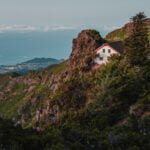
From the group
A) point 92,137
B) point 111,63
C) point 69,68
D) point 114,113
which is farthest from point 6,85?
point 92,137

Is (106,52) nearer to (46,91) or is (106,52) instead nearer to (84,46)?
(84,46)

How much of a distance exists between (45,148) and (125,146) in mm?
9388

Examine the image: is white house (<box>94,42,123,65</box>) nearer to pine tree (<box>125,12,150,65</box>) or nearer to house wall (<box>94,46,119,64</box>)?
house wall (<box>94,46,119,64</box>)

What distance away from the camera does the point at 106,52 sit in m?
103

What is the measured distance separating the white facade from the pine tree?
9874 millimetres

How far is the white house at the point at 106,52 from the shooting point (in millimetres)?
101000

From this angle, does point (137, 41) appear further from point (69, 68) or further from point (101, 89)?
point (69, 68)

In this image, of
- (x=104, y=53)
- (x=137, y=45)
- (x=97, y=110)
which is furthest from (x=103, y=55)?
(x=97, y=110)

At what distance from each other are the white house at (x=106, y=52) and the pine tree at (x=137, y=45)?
9227 mm

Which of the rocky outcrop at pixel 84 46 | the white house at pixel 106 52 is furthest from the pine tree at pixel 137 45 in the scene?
the rocky outcrop at pixel 84 46

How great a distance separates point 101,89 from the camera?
8338 cm

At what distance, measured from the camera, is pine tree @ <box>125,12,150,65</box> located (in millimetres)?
87625

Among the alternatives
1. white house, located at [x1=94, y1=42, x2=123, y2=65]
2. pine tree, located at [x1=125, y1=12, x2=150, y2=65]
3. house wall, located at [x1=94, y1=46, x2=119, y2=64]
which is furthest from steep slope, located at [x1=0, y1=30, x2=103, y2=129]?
pine tree, located at [x1=125, y1=12, x2=150, y2=65]

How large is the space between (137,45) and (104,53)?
14538 millimetres
